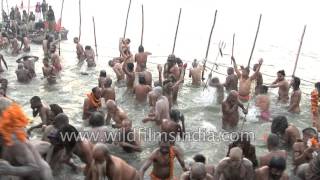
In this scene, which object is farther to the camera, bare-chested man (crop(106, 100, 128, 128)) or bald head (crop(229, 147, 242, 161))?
bare-chested man (crop(106, 100, 128, 128))

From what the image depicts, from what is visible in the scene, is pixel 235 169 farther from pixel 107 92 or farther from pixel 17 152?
pixel 107 92

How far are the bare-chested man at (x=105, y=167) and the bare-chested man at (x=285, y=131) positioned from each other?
3.96 metres

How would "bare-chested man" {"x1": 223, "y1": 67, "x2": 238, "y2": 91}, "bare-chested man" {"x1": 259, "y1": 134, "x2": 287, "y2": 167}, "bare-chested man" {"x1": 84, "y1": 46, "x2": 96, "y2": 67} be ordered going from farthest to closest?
"bare-chested man" {"x1": 84, "y1": 46, "x2": 96, "y2": 67}
"bare-chested man" {"x1": 223, "y1": 67, "x2": 238, "y2": 91}
"bare-chested man" {"x1": 259, "y1": 134, "x2": 287, "y2": 167}

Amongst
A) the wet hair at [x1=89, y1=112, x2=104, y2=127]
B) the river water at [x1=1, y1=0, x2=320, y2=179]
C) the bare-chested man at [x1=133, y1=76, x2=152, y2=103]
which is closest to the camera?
the wet hair at [x1=89, y1=112, x2=104, y2=127]

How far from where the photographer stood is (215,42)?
31.6 m

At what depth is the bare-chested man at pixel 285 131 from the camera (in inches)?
334

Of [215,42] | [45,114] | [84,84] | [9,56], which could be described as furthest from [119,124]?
[215,42]

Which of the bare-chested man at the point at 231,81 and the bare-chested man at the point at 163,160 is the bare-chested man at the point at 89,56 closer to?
the bare-chested man at the point at 231,81

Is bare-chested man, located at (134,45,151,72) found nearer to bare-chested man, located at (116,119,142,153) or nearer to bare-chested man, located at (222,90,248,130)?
bare-chested man, located at (222,90,248,130)

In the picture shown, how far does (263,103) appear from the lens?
11.1 metres

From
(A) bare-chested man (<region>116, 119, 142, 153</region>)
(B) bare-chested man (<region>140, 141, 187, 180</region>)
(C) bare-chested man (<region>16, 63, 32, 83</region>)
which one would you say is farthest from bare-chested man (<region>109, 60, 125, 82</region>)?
(B) bare-chested man (<region>140, 141, 187, 180</region>)

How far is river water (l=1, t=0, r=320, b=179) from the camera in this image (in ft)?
37.0

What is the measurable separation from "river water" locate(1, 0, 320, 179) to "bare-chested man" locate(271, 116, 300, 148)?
89 cm

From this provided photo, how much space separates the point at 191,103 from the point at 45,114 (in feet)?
17.0
